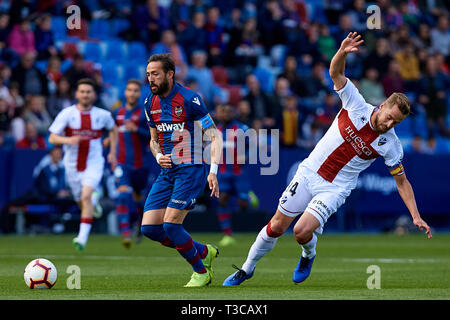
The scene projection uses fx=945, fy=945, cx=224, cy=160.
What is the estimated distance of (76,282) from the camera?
952 centimetres

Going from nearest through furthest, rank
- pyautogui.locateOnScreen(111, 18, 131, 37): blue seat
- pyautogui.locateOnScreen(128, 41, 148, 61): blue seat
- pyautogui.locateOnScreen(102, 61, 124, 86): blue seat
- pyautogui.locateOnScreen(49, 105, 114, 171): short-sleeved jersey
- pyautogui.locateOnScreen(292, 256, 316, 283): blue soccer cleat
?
pyautogui.locateOnScreen(292, 256, 316, 283): blue soccer cleat
pyautogui.locateOnScreen(49, 105, 114, 171): short-sleeved jersey
pyautogui.locateOnScreen(102, 61, 124, 86): blue seat
pyautogui.locateOnScreen(128, 41, 148, 61): blue seat
pyautogui.locateOnScreen(111, 18, 131, 37): blue seat

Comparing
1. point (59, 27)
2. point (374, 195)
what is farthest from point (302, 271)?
point (59, 27)

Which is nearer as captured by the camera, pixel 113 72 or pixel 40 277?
pixel 40 277

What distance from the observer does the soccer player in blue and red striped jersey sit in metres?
9.22

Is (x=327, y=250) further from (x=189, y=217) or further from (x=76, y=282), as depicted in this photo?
(x=76, y=282)

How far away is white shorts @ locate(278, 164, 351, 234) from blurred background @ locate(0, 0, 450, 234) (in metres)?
9.12

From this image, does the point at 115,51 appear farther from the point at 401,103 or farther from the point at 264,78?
the point at 401,103

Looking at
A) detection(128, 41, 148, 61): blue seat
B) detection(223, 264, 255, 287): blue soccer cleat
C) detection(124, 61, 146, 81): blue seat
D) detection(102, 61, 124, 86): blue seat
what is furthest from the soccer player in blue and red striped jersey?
detection(128, 41, 148, 61): blue seat

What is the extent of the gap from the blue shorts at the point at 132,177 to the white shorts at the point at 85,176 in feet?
4.32

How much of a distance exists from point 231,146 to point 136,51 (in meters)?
5.32

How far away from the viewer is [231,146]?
1809cm

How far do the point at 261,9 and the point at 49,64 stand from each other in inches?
276

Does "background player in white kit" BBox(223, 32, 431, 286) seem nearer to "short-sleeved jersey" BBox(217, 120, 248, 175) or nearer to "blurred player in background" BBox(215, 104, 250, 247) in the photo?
"blurred player in background" BBox(215, 104, 250, 247)
